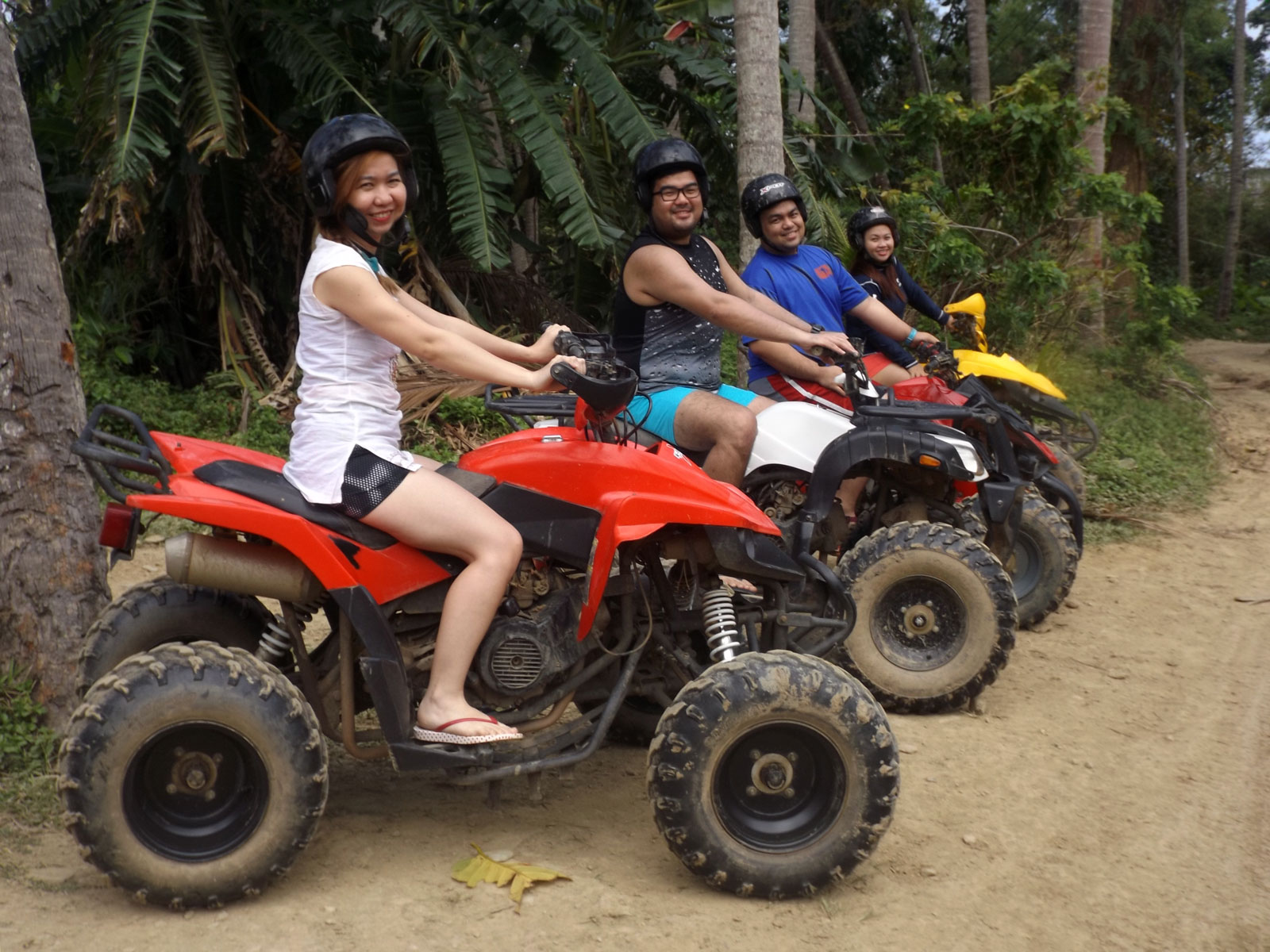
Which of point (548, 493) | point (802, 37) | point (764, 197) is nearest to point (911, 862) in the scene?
point (548, 493)

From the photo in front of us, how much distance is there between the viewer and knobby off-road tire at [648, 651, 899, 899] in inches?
141

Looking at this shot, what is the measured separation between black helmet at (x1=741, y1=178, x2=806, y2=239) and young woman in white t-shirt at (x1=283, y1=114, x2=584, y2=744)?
105 inches

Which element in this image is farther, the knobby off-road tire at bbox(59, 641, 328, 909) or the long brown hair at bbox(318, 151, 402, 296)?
the long brown hair at bbox(318, 151, 402, 296)

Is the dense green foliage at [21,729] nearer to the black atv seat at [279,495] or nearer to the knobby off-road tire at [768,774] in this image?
the black atv seat at [279,495]

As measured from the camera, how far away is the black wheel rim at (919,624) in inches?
214

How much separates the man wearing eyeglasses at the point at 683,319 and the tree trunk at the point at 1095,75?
804 cm

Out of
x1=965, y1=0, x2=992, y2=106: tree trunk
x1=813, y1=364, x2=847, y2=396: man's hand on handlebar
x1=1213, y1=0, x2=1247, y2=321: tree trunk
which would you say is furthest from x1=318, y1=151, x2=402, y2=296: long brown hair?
x1=1213, y1=0, x2=1247, y2=321: tree trunk

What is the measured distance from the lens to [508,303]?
33.1 feet

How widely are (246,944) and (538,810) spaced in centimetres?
116

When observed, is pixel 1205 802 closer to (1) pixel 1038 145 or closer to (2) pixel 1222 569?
(2) pixel 1222 569

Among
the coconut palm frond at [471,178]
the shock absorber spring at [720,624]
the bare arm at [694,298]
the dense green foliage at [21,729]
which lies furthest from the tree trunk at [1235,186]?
the dense green foliage at [21,729]

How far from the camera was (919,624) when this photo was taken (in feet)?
18.0

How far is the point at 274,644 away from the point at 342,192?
1.37 metres

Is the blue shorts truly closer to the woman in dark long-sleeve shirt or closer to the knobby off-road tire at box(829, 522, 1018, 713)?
the knobby off-road tire at box(829, 522, 1018, 713)
